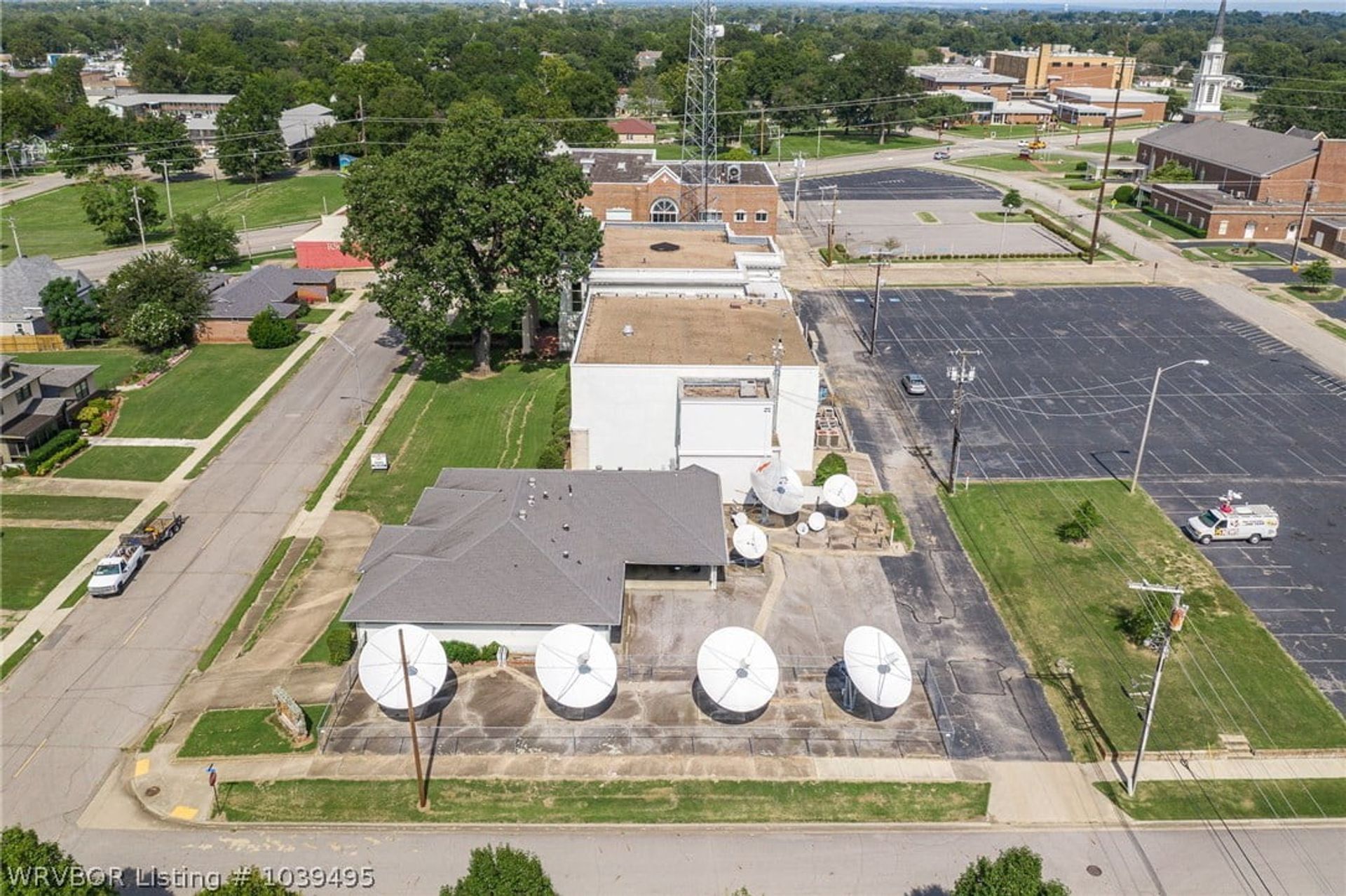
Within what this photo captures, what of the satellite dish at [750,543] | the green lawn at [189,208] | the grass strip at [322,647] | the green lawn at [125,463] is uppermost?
the green lawn at [189,208]

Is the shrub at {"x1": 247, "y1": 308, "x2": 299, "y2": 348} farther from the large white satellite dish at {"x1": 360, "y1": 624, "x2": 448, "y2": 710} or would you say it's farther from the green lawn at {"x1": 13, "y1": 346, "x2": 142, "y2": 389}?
the large white satellite dish at {"x1": 360, "y1": 624, "x2": 448, "y2": 710}

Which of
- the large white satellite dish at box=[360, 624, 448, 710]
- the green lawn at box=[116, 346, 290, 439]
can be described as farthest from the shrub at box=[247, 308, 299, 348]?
the large white satellite dish at box=[360, 624, 448, 710]

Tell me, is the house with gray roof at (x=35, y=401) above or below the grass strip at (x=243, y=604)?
above

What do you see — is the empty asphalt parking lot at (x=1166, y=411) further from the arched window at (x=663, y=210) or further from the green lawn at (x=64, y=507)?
the green lawn at (x=64, y=507)

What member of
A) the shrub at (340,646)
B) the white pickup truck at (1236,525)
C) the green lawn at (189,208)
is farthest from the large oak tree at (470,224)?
the green lawn at (189,208)

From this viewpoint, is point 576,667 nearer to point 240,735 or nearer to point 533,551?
point 533,551

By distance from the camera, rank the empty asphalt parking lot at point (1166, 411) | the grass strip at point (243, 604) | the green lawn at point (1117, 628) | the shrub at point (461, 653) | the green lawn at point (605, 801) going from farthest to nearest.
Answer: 1. the empty asphalt parking lot at point (1166, 411)
2. the grass strip at point (243, 604)
3. the shrub at point (461, 653)
4. the green lawn at point (1117, 628)
5. the green lawn at point (605, 801)

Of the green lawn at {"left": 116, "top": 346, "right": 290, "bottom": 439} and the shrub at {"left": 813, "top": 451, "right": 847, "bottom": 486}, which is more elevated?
the shrub at {"left": 813, "top": 451, "right": 847, "bottom": 486}
